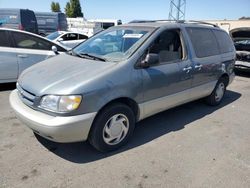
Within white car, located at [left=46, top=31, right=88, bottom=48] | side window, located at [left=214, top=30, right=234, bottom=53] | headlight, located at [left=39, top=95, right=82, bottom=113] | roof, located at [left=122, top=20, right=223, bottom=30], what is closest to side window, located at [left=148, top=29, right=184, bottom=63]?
roof, located at [left=122, top=20, right=223, bottom=30]

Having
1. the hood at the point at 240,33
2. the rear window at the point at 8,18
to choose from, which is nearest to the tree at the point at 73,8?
the rear window at the point at 8,18

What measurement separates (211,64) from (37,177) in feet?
11.9

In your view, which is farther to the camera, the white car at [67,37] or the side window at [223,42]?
the white car at [67,37]

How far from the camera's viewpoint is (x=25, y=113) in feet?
9.55

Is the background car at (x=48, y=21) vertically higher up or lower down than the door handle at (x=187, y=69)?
higher up

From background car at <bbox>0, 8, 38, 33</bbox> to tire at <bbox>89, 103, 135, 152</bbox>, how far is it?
12533 mm

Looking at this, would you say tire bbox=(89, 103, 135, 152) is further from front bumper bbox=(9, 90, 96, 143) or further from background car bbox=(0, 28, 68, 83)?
background car bbox=(0, 28, 68, 83)

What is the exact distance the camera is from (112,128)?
3180 mm

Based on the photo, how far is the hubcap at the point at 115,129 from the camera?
3.14m

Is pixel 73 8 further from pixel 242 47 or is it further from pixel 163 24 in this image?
pixel 163 24

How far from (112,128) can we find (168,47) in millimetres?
1641

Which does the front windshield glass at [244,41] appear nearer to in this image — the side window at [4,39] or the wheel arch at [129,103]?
the wheel arch at [129,103]

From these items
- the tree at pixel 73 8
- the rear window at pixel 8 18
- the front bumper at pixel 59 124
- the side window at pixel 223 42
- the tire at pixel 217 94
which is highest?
the tree at pixel 73 8

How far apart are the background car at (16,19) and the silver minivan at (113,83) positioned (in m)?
11.4
